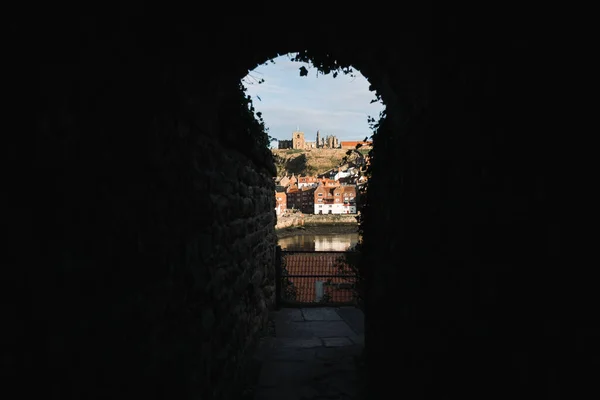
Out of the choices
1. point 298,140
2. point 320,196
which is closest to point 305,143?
point 298,140

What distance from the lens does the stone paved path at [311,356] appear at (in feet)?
11.8

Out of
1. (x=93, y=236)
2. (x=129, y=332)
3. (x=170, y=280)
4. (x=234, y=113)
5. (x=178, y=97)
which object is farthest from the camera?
(x=234, y=113)

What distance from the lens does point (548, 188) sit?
1233 mm

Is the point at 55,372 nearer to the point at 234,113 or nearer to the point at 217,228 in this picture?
the point at 217,228

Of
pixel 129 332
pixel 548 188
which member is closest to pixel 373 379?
pixel 129 332

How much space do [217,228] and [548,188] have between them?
215cm

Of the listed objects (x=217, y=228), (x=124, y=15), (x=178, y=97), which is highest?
(x=124, y=15)

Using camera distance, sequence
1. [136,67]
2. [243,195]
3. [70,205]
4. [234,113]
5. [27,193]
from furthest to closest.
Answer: [243,195] < [234,113] < [136,67] < [70,205] < [27,193]

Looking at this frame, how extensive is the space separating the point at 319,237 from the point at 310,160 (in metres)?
59.3

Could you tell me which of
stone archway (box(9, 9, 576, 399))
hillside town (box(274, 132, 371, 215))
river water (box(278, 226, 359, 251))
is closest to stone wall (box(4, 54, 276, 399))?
stone archway (box(9, 9, 576, 399))

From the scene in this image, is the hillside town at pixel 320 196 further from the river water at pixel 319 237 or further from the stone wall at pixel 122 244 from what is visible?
the stone wall at pixel 122 244

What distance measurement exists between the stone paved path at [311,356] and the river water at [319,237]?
3400 centimetres

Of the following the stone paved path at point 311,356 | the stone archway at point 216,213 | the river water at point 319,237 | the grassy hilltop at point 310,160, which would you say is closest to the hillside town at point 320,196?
the river water at point 319,237

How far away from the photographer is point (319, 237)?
49750 mm
